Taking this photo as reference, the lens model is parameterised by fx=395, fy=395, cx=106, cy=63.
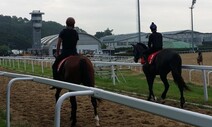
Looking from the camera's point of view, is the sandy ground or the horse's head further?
the horse's head

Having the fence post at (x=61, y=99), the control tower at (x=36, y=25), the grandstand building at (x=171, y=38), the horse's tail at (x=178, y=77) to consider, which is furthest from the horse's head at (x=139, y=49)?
the grandstand building at (x=171, y=38)

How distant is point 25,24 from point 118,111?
380 feet

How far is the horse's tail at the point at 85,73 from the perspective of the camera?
672 cm

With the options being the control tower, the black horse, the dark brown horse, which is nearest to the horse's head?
the black horse

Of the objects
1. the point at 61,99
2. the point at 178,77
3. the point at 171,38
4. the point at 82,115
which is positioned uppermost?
the point at 171,38

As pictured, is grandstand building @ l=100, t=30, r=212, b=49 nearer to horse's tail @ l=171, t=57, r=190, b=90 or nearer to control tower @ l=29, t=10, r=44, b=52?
control tower @ l=29, t=10, r=44, b=52

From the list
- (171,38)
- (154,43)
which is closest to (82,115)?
(154,43)

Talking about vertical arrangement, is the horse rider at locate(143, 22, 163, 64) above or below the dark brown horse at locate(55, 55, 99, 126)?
above

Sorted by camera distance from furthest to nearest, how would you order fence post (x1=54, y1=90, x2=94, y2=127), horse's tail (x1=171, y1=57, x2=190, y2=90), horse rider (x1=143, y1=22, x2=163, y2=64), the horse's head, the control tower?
the control tower → the horse's head → horse rider (x1=143, y1=22, x2=163, y2=64) → horse's tail (x1=171, y1=57, x2=190, y2=90) → fence post (x1=54, y1=90, x2=94, y2=127)

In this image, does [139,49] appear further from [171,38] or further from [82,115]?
[171,38]

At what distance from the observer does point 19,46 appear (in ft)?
330

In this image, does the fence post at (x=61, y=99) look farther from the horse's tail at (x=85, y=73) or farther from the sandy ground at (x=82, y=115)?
the horse's tail at (x=85, y=73)

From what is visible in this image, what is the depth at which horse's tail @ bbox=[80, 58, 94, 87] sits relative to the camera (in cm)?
672

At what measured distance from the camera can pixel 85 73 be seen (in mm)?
6730
